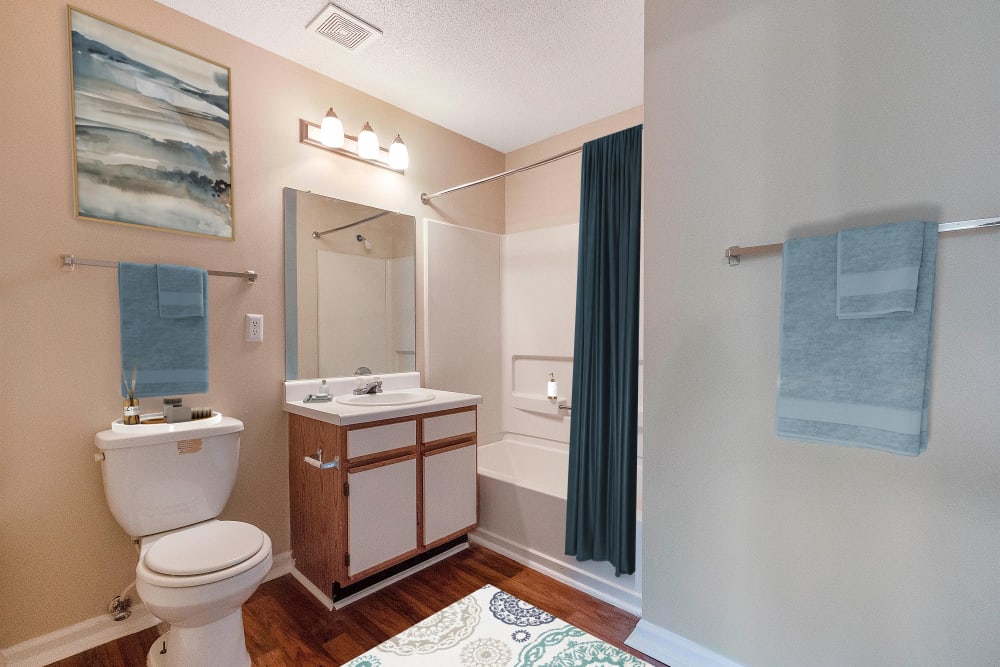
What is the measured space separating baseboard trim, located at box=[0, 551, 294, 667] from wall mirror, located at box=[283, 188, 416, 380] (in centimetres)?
114

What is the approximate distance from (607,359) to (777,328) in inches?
29.4

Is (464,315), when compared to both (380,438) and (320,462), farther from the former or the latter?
(320,462)

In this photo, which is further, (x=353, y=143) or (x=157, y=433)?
(x=353, y=143)

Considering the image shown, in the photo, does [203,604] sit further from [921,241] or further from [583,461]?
[921,241]

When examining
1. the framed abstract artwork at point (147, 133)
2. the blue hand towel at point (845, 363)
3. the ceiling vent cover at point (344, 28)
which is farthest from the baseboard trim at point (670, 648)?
the ceiling vent cover at point (344, 28)

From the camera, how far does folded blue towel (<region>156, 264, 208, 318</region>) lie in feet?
5.84

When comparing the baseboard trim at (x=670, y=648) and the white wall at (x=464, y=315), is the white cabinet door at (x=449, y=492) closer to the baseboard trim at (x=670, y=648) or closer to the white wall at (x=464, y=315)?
the white wall at (x=464, y=315)

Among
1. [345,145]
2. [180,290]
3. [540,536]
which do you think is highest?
[345,145]

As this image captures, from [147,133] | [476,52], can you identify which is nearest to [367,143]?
[476,52]

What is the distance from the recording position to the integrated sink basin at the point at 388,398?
2.26 m

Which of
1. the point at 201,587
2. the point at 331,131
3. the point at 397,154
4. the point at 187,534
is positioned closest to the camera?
the point at 201,587

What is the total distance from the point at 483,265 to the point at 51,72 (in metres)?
2.27

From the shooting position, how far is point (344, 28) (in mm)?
1975

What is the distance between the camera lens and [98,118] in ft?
5.64
